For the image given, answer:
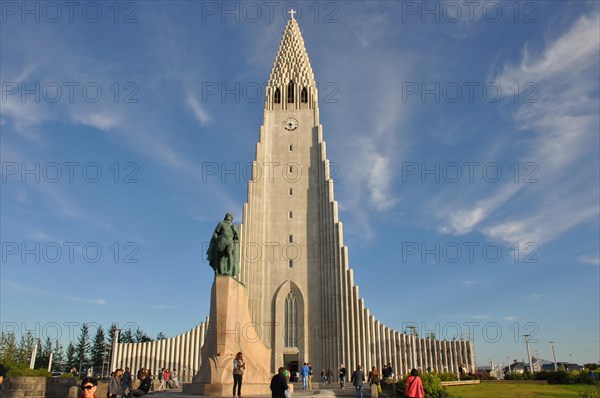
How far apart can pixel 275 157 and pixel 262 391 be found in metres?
26.4

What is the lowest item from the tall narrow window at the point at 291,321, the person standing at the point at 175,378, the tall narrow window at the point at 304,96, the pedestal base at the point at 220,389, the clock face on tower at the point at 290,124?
the person standing at the point at 175,378

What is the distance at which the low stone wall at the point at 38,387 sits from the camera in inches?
672

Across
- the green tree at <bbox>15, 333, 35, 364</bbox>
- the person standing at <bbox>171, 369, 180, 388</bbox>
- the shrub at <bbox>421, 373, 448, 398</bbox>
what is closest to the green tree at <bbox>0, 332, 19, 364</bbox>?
the green tree at <bbox>15, 333, 35, 364</bbox>

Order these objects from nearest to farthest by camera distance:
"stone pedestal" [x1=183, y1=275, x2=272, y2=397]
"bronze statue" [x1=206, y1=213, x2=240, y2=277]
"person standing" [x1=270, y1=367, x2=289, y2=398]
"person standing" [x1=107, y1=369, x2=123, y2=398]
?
1. "person standing" [x1=270, y1=367, x2=289, y2=398]
2. "person standing" [x1=107, y1=369, x2=123, y2=398]
3. "stone pedestal" [x1=183, y1=275, x2=272, y2=397]
4. "bronze statue" [x1=206, y1=213, x2=240, y2=277]

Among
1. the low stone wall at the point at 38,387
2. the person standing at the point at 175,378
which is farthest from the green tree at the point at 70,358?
the low stone wall at the point at 38,387

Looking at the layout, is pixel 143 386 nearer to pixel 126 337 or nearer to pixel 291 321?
pixel 291 321

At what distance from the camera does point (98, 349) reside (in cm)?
7325

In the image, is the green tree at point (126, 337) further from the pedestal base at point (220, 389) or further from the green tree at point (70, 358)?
the pedestal base at point (220, 389)

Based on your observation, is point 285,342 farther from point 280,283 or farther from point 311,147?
point 311,147

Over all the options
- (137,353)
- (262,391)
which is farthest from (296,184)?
(262,391)

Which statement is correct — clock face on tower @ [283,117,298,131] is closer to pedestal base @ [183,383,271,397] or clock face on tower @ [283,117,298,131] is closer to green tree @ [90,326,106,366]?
pedestal base @ [183,383,271,397]

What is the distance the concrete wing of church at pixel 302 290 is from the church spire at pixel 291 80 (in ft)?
11.8

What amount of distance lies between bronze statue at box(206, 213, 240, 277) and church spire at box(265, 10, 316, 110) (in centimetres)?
2689

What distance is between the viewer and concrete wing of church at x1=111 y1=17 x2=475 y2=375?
3409cm
